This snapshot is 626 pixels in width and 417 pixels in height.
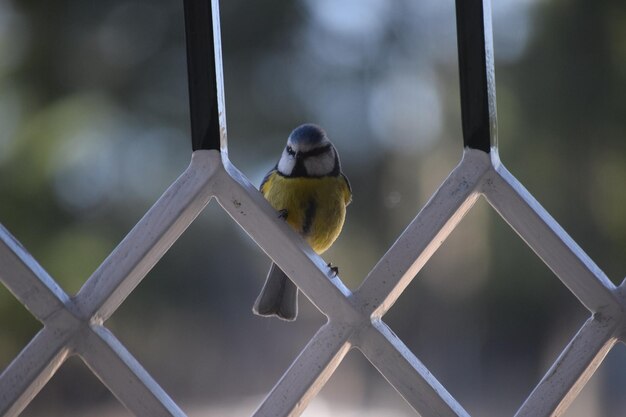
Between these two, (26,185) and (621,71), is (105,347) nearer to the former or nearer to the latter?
(26,185)

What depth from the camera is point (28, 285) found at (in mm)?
865

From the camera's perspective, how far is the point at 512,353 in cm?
277

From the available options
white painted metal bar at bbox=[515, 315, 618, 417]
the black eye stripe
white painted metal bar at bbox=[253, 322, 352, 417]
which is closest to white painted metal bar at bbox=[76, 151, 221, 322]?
white painted metal bar at bbox=[253, 322, 352, 417]

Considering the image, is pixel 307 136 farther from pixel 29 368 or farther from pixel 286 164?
pixel 29 368

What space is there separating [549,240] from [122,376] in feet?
1.75

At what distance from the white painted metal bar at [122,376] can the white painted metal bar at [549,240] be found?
46cm

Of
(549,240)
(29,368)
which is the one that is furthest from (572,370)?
(29,368)

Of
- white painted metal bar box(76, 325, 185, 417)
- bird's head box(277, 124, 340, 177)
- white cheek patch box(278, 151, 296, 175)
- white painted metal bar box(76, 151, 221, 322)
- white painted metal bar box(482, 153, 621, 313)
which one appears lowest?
white painted metal bar box(76, 325, 185, 417)

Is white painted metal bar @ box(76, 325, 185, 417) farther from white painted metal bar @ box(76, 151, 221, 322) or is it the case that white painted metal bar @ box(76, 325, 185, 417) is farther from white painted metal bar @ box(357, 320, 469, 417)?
white painted metal bar @ box(357, 320, 469, 417)

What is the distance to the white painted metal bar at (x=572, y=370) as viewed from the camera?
88cm

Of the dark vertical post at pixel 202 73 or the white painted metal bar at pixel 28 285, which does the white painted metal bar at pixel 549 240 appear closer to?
the dark vertical post at pixel 202 73

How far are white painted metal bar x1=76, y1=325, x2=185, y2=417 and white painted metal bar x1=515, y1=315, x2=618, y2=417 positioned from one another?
1.39ft

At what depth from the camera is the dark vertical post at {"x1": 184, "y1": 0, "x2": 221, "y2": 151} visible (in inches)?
35.2

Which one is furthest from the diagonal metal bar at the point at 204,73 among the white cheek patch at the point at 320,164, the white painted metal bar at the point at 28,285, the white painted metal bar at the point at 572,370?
the white cheek patch at the point at 320,164
